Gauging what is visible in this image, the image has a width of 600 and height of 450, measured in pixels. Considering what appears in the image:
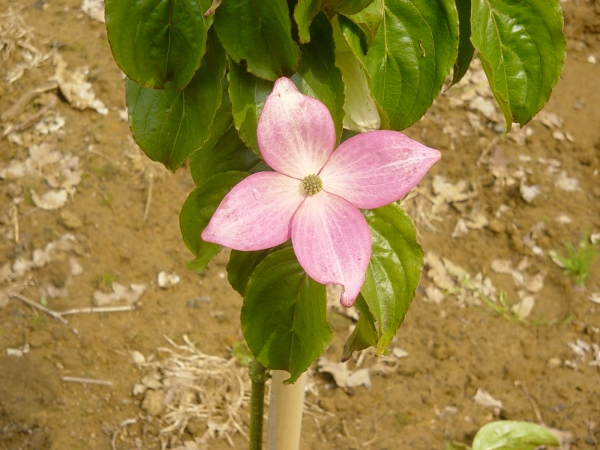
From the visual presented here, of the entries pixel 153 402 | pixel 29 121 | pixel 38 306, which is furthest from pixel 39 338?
pixel 29 121

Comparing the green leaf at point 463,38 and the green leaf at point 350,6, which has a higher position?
the green leaf at point 350,6

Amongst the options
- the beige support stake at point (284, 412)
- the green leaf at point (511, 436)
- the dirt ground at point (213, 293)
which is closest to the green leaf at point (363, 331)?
the beige support stake at point (284, 412)

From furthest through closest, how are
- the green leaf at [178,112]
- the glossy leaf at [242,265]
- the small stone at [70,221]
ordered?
the small stone at [70,221] → the glossy leaf at [242,265] → the green leaf at [178,112]

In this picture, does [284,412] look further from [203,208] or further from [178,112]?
[178,112]

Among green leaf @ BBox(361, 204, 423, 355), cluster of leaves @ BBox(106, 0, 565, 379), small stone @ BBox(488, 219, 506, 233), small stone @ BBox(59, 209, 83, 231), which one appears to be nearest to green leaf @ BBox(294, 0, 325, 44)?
cluster of leaves @ BBox(106, 0, 565, 379)

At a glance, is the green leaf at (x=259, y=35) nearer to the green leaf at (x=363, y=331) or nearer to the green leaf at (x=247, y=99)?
the green leaf at (x=247, y=99)

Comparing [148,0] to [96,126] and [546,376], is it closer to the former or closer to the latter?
[546,376]

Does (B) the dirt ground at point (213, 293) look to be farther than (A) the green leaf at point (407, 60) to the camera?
Yes
